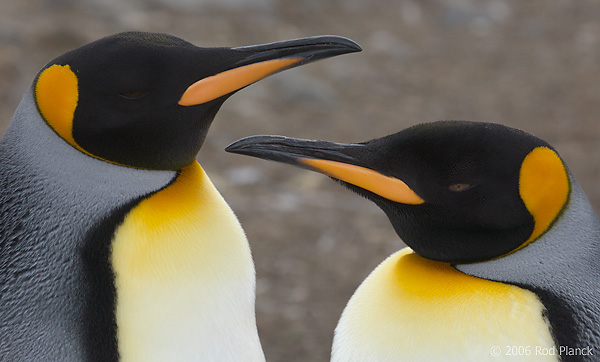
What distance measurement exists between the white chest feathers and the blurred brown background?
6.68 ft

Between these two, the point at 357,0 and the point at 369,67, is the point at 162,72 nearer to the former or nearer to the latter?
the point at 369,67

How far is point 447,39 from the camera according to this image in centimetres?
968

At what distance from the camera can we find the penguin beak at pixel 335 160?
1929mm

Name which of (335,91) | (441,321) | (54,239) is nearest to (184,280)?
(54,239)

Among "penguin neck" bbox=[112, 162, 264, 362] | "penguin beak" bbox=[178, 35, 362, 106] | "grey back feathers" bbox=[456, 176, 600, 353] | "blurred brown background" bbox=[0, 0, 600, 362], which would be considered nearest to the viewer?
"grey back feathers" bbox=[456, 176, 600, 353]

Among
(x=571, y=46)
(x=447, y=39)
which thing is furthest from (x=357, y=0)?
(x=571, y=46)

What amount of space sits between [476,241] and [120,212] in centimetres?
95

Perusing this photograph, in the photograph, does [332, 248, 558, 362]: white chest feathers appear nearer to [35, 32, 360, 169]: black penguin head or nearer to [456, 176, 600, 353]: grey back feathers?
[456, 176, 600, 353]: grey back feathers

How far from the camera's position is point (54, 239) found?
6.27 feet

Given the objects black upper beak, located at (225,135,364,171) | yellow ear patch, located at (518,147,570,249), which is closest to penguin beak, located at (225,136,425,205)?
black upper beak, located at (225,135,364,171)

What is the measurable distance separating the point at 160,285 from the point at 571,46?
29.1ft

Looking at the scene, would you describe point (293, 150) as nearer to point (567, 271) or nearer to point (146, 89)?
point (146, 89)

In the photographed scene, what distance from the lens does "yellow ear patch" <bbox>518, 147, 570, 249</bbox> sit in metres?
1.81

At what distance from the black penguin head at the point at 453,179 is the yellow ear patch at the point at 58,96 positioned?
1.45 feet
